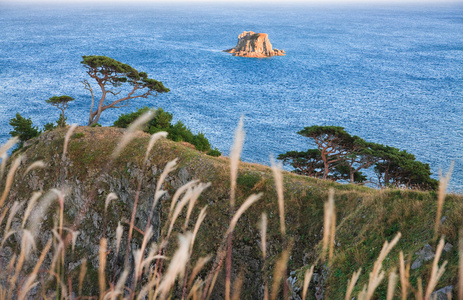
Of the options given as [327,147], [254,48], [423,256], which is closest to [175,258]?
[423,256]

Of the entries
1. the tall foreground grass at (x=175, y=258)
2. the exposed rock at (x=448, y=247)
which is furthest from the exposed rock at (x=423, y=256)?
the tall foreground grass at (x=175, y=258)

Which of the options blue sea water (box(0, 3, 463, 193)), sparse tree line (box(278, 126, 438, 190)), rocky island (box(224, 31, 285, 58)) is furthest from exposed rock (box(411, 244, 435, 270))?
rocky island (box(224, 31, 285, 58))

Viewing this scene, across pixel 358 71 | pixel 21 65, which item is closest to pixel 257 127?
pixel 358 71

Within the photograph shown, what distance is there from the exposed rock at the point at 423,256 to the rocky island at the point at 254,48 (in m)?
154

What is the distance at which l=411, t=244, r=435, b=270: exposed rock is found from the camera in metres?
11.0

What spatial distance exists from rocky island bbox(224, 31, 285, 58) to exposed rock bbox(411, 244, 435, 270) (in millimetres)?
153855

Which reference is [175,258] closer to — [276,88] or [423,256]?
[423,256]

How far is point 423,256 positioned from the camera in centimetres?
1118

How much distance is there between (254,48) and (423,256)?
156635 millimetres

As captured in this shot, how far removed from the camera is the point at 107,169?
87.4 feet

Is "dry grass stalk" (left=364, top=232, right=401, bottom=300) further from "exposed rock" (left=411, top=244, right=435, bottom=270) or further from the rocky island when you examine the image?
the rocky island

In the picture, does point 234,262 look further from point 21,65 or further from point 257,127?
point 21,65

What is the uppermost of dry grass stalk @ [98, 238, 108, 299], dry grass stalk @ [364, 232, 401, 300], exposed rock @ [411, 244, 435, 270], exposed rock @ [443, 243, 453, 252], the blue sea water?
dry grass stalk @ [364, 232, 401, 300]

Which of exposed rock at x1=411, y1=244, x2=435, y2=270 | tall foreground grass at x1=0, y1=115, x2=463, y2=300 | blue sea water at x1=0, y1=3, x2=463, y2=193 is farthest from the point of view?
blue sea water at x1=0, y1=3, x2=463, y2=193
